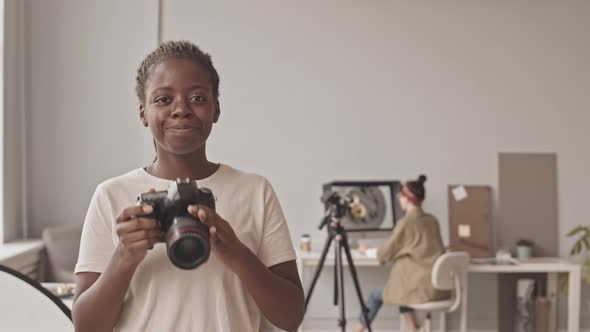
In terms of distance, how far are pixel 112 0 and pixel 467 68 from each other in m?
2.56

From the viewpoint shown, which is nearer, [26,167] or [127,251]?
[127,251]

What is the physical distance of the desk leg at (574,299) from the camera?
470 centimetres

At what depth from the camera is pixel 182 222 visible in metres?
0.92

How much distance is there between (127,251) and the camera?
3.17ft

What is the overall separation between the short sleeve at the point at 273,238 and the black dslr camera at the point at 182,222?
153 mm

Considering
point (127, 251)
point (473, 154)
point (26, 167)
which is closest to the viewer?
point (127, 251)

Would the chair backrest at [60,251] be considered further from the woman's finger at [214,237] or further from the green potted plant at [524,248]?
the woman's finger at [214,237]

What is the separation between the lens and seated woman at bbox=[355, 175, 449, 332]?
13.9 ft

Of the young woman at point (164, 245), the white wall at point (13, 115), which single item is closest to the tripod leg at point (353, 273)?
the white wall at point (13, 115)

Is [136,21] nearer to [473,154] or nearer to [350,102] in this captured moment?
[350,102]

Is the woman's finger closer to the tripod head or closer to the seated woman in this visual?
the tripod head

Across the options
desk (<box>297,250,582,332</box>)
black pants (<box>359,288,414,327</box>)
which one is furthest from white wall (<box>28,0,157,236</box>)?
black pants (<box>359,288,414,327</box>)

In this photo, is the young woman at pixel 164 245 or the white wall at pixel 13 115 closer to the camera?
the young woman at pixel 164 245

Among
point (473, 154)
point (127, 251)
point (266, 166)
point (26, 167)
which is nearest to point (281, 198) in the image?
point (266, 166)
